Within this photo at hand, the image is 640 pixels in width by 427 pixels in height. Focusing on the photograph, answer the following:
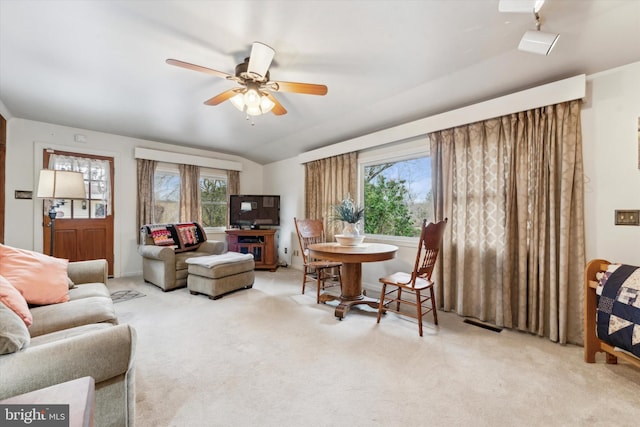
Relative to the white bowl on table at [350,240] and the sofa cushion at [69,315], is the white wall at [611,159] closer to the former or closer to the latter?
the white bowl on table at [350,240]

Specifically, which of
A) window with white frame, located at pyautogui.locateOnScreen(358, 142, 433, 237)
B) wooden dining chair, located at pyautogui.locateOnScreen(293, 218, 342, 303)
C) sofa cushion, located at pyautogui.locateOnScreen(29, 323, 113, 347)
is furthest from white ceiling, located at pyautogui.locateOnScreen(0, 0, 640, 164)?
sofa cushion, located at pyautogui.locateOnScreen(29, 323, 113, 347)

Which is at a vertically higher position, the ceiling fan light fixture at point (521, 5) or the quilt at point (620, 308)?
the ceiling fan light fixture at point (521, 5)

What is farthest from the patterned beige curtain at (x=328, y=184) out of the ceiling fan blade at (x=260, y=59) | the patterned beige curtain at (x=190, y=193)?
the ceiling fan blade at (x=260, y=59)

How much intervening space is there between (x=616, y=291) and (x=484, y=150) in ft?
5.09

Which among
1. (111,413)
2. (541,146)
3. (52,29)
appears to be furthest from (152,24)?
(541,146)

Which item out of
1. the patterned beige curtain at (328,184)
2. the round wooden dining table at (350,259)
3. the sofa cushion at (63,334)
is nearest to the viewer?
the sofa cushion at (63,334)

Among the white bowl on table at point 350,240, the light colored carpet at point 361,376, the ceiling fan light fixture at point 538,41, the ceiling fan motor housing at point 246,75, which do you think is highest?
the ceiling fan motor housing at point 246,75

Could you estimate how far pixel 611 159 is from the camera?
213 cm

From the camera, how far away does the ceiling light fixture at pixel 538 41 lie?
5.42ft

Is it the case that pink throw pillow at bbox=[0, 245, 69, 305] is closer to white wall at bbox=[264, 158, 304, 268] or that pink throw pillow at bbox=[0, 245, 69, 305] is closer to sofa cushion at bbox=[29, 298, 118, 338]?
sofa cushion at bbox=[29, 298, 118, 338]

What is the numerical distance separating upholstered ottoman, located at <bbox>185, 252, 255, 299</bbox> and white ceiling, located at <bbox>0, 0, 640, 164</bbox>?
6.55ft

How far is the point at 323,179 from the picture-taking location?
15.2ft

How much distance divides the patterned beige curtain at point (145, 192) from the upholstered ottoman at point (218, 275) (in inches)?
63.5

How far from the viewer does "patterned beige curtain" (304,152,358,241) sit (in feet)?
13.7
